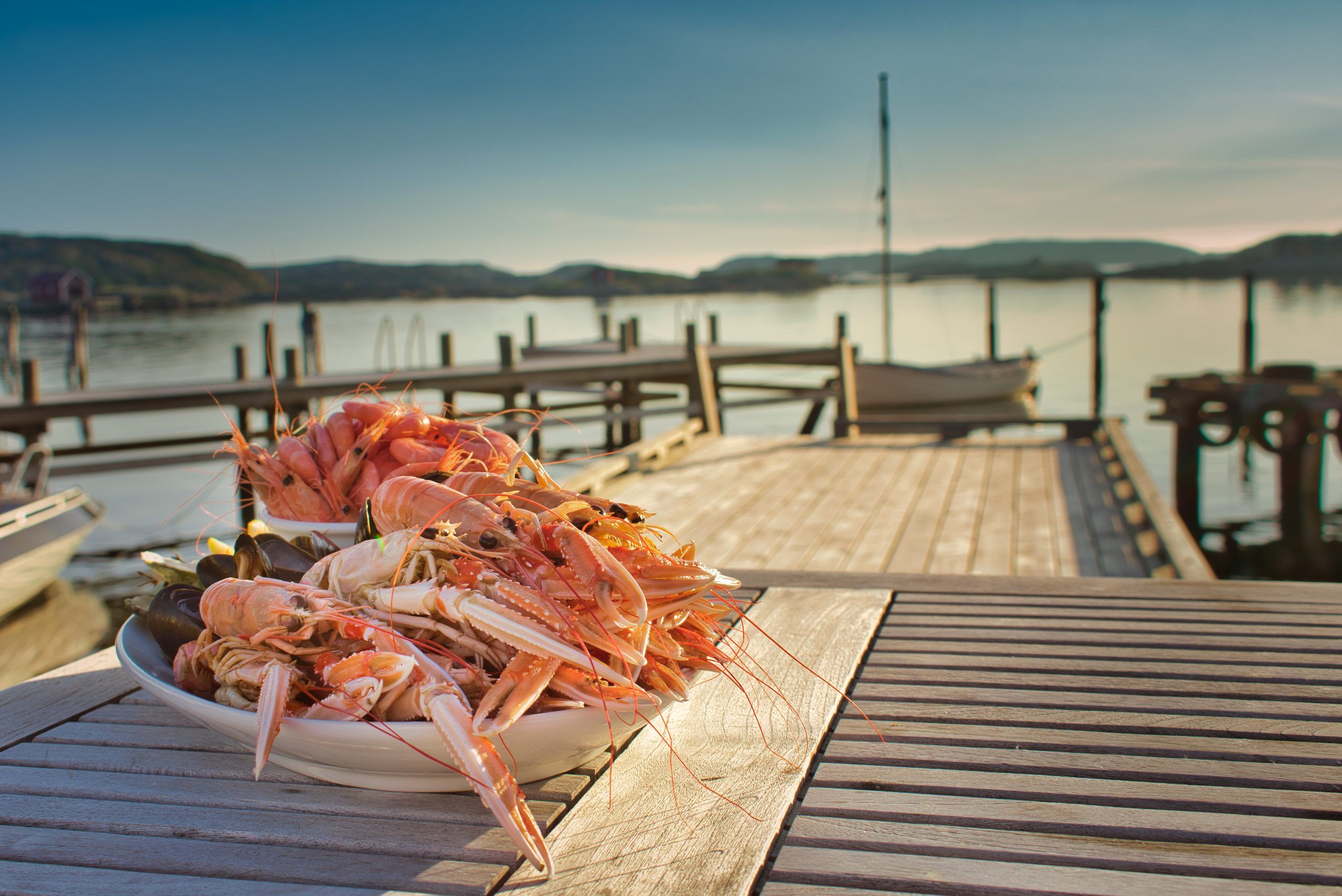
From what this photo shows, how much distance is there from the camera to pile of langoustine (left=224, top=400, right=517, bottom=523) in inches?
104

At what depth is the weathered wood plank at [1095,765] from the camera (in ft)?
4.88

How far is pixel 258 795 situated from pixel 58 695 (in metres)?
0.78

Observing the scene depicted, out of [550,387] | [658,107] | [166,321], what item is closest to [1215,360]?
[658,107]

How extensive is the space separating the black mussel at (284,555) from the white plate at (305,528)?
0.14 metres

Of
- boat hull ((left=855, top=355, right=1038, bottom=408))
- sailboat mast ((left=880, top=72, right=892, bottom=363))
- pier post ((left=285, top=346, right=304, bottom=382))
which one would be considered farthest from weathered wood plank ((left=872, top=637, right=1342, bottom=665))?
sailboat mast ((left=880, top=72, right=892, bottom=363))

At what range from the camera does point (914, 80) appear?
32.0 m

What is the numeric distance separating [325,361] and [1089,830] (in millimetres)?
48916

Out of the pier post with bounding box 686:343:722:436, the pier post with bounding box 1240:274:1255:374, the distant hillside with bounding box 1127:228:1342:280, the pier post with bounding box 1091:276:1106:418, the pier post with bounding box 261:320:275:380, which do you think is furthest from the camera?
the distant hillside with bounding box 1127:228:1342:280

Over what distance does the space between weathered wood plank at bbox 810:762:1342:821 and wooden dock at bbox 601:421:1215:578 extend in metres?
2.71

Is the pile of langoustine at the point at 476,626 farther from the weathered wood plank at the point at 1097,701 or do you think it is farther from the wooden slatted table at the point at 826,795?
the weathered wood plank at the point at 1097,701

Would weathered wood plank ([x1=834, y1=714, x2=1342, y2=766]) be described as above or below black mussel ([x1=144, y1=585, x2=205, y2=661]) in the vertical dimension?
below

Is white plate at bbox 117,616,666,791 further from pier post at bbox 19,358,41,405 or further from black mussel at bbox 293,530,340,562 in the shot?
pier post at bbox 19,358,41,405

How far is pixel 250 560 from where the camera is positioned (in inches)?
75.3

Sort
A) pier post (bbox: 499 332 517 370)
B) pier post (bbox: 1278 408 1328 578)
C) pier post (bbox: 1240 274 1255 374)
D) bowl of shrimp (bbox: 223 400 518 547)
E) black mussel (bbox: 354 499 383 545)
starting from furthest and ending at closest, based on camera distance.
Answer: pier post (bbox: 1240 274 1255 374) < pier post (bbox: 499 332 517 370) < pier post (bbox: 1278 408 1328 578) < bowl of shrimp (bbox: 223 400 518 547) < black mussel (bbox: 354 499 383 545)
